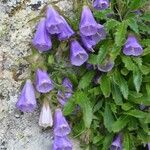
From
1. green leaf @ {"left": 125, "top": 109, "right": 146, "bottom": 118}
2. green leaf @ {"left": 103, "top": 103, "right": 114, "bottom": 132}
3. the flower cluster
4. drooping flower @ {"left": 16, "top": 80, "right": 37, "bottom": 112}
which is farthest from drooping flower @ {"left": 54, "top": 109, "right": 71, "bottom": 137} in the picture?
green leaf @ {"left": 125, "top": 109, "right": 146, "bottom": 118}

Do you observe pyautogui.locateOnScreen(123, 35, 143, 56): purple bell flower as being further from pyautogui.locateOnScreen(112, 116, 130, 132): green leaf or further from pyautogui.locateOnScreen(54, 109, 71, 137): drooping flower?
pyautogui.locateOnScreen(54, 109, 71, 137): drooping flower

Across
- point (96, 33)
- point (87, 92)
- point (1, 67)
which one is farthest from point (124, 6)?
point (1, 67)

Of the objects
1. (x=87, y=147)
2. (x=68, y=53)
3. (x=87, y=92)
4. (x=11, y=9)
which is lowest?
(x=87, y=147)

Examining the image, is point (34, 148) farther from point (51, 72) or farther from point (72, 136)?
point (51, 72)

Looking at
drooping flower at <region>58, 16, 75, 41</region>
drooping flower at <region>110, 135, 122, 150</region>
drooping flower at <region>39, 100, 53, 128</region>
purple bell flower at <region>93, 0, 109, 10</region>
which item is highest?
purple bell flower at <region>93, 0, 109, 10</region>

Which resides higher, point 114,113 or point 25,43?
point 25,43

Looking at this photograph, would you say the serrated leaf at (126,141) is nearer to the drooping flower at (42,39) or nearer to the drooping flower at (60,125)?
the drooping flower at (60,125)
